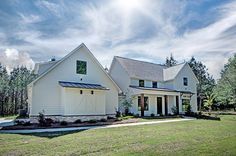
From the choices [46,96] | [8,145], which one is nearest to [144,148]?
[8,145]

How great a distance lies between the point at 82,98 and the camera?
70.1 feet

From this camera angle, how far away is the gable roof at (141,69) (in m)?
30.7

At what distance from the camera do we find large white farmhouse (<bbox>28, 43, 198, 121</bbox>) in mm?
20422

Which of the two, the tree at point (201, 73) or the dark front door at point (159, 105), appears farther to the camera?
the tree at point (201, 73)

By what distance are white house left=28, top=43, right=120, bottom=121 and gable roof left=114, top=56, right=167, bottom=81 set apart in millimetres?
7050

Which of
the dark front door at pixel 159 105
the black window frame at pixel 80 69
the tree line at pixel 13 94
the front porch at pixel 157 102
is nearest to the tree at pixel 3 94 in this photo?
the tree line at pixel 13 94

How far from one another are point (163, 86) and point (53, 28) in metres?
21.6

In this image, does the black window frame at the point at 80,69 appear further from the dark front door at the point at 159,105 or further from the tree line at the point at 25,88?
the tree line at the point at 25,88

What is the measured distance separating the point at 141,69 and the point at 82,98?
43.7 feet

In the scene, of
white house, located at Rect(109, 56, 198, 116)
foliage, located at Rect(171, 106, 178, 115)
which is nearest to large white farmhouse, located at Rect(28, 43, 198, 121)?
white house, located at Rect(109, 56, 198, 116)

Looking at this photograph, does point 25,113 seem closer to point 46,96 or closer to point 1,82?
point 46,96

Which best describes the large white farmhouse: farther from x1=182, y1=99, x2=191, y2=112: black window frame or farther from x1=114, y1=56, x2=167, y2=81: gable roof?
x1=182, y1=99, x2=191, y2=112: black window frame

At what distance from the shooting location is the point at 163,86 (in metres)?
33.8

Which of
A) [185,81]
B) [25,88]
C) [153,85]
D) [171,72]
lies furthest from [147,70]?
[25,88]
